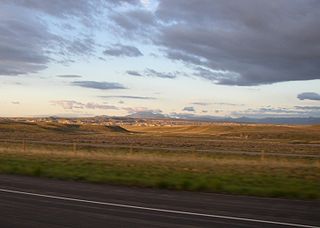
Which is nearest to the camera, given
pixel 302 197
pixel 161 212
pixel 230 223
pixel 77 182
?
pixel 230 223

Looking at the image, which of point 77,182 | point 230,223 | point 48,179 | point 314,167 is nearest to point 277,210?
point 230,223

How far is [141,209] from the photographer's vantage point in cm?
1059

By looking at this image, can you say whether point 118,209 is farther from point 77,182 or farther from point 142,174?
point 142,174

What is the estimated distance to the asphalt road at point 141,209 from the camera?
9159 mm

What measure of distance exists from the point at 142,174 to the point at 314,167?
1044 centimetres

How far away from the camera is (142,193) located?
13.4m

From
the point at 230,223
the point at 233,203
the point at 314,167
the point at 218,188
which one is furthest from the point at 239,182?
the point at 314,167

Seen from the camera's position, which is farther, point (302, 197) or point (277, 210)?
point (302, 197)

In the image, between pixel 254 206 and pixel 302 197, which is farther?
pixel 302 197

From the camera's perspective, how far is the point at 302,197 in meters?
13.1

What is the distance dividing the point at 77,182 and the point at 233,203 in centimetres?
636

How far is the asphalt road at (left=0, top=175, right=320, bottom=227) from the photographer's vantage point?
916cm

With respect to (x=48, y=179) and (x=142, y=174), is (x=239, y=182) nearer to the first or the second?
(x=142, y=174)

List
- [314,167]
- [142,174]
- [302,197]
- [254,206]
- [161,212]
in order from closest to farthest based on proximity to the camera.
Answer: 1. [161,212]
2. [254,206]
3. [302,197]
4. [142,174]
5. [314,167]
